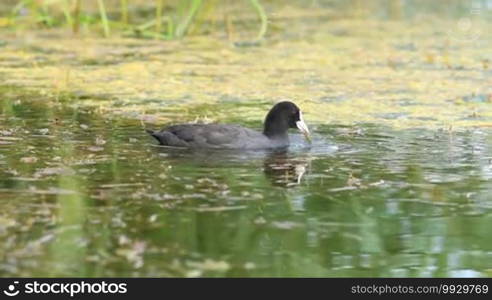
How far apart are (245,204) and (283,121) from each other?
7.28 feet

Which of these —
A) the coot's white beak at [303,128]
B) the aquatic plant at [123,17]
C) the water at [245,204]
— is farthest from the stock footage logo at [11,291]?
the aquatic plant at [123,17]

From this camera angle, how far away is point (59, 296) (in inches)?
218

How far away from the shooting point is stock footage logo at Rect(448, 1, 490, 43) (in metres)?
14.9

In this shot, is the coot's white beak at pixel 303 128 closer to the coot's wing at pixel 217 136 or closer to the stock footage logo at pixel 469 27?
the coot's wing at pixel 217 136

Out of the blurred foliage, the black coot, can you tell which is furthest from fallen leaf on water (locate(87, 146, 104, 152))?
the blurred foliage

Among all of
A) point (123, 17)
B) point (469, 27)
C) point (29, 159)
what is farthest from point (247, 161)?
point (469, 27)

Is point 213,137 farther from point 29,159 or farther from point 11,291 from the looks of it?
point 11,291

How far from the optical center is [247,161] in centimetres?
872

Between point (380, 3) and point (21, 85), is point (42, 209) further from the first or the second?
point (380, 3)

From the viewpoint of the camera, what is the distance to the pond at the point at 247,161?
20.5 feet

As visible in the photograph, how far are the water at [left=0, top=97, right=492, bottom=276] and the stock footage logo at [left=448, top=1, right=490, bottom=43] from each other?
5230mm

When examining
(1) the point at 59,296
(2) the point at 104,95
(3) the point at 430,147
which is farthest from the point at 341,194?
(2) the point at 104,95

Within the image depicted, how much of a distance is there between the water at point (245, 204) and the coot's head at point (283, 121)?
150mm

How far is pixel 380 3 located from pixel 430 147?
9366 mm
